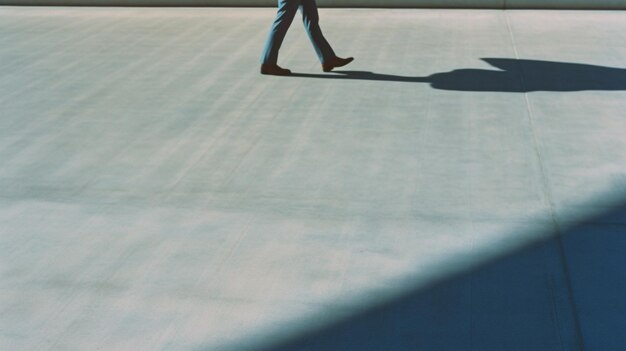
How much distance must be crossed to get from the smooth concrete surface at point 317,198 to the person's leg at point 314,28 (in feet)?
0.64

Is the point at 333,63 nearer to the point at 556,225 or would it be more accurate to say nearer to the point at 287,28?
the point at 287,28

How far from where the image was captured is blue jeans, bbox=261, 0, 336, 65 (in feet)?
23.4

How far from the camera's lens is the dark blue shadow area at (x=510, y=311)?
132 inches

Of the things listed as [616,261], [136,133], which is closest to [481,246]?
[616,261]

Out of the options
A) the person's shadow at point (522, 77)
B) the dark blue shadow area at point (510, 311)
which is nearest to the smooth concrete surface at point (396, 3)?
the person's shadow at point (522, 77)

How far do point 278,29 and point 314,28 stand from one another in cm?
28

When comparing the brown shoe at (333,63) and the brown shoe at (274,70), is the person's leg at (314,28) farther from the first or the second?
the brown shoe at (274,70)

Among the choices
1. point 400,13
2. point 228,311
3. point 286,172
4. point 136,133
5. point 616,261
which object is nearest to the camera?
point 228,311

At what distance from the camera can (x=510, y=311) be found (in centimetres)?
354

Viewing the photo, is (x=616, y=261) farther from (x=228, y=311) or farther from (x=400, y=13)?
(x=400, y=13)

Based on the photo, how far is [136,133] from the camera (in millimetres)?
5836

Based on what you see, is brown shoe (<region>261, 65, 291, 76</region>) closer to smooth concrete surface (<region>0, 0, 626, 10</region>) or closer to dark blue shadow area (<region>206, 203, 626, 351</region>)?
smooth concrete surface (<region>0, 0, 626, 10</region>)

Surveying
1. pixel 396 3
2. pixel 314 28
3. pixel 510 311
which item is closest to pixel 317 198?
pixel 510 311

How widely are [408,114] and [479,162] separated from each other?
3.48 feet
